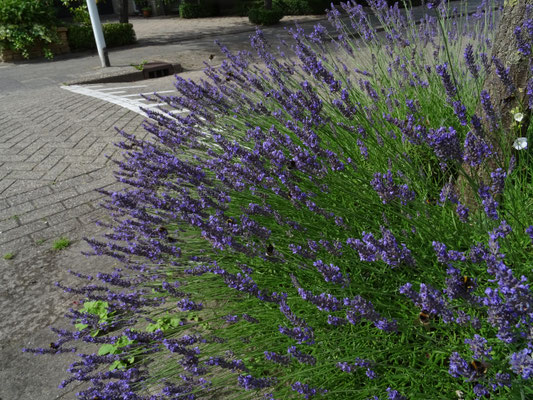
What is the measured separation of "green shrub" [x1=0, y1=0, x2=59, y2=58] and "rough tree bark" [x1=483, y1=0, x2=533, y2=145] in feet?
46.7

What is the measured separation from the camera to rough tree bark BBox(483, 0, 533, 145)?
90.8 inches

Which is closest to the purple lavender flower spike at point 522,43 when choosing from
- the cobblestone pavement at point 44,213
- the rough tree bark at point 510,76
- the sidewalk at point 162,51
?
the rough tree bark at point 510,76

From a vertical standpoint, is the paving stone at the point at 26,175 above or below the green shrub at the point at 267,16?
below

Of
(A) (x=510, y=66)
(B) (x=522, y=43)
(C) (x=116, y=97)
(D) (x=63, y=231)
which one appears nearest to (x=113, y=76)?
(C) (x=116, y=97)

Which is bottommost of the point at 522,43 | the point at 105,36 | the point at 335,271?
the point at 335,271

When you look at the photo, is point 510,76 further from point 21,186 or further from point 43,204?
point 21,186

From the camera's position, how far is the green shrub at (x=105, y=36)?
51.0ft

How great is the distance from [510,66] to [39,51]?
1554cm

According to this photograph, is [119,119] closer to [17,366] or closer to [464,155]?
[17,366]

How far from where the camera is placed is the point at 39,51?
14.7 meters

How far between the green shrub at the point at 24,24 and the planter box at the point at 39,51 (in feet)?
0.55

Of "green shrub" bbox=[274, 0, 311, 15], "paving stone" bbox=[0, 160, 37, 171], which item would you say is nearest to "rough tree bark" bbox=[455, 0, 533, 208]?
"paving stone" bbox=[0, 160, 37, 171]

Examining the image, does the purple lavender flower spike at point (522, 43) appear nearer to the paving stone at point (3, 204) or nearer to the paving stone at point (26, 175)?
the paving stone at point (3, 204)

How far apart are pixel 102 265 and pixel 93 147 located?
2.74 m
